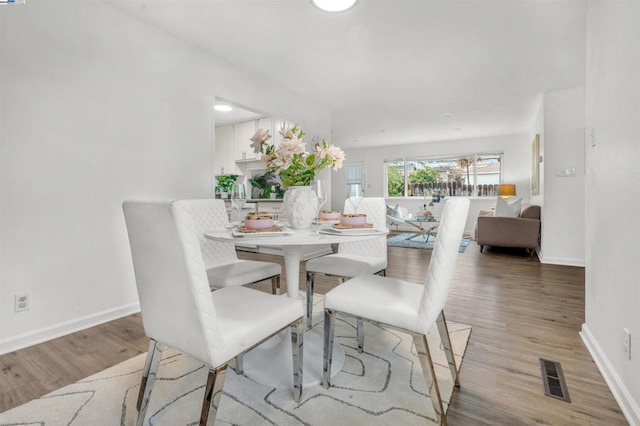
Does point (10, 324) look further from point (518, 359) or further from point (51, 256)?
point (518, 359)

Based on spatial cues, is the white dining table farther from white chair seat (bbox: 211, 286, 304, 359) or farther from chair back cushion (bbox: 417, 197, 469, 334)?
chair back cushion (bbox: 417, 197, 469, 334)

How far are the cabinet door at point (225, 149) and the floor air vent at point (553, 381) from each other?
5365 millimetres

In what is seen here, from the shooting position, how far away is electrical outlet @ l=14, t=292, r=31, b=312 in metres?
1.90

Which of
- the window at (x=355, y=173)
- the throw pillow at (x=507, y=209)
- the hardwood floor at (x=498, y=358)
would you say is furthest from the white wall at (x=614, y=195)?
the window at (x=355, y=173)

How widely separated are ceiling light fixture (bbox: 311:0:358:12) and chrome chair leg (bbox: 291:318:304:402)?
2104 mm

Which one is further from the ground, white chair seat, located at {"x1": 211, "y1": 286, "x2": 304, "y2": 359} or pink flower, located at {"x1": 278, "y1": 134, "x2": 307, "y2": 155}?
pink flower, located at {"x1": 278, "y1": 134, "x2": 307, "y2": 155}

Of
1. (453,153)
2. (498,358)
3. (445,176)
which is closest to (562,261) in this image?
(498,358)

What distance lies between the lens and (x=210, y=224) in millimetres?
2207

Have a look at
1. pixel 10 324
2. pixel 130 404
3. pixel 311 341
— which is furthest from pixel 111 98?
pixel 311 341

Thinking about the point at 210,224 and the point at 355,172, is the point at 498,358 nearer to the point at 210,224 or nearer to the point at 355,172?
the point at 210,224

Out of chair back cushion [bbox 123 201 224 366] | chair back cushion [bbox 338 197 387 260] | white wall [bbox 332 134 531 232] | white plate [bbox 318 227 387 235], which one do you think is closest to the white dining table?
white plate [bbox 318 227 387 235]

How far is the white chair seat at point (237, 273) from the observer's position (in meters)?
1.83

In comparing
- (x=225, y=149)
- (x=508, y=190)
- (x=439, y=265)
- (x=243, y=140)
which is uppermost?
(x=243, y=140)

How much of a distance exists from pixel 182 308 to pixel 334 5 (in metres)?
2.22
